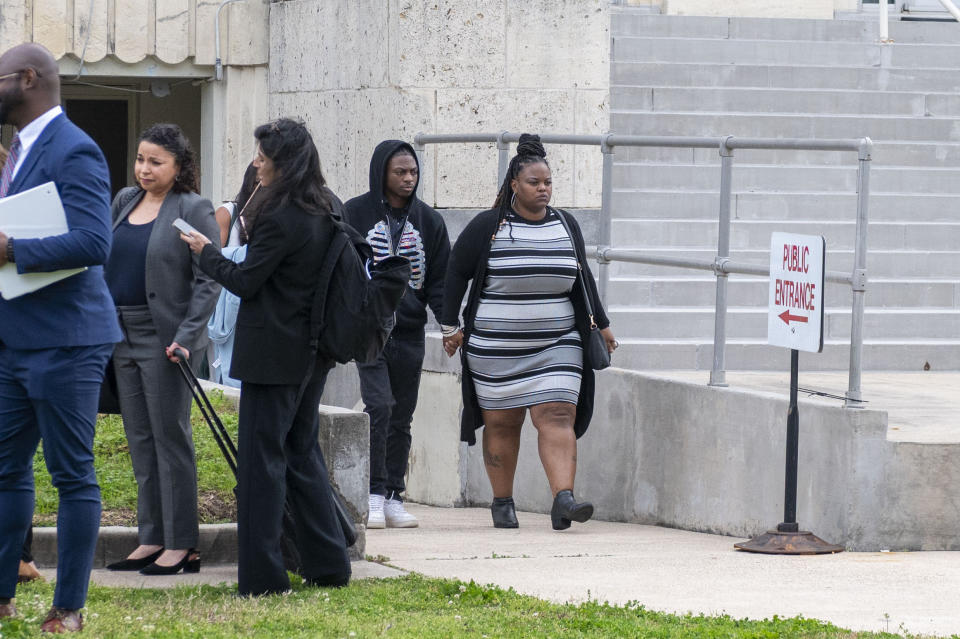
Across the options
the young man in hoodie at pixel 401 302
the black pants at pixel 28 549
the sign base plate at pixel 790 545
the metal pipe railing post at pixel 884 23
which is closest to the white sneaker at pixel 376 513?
the young man in hoodie at pixel 401 302

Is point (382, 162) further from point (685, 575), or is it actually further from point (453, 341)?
point (685, 575)

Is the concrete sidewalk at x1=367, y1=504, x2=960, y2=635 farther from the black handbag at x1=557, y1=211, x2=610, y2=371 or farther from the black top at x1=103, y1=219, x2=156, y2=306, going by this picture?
the black top at x1=103, y1=219, x2=156, y2=306

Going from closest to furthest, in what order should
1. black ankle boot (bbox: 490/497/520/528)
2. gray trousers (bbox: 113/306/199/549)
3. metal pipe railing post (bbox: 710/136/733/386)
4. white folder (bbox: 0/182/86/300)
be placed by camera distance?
white folder (bbox: 0/182/86/300)
gray trousers (bbox: 113/306/199/549)
metal pipe railing post (bbox: 710/136/733/386)
black ankle boot (bbox: 490/497/520/528)

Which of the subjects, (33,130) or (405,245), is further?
(405,245)

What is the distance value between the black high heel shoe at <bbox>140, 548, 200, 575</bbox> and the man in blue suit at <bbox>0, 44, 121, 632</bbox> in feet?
4.09

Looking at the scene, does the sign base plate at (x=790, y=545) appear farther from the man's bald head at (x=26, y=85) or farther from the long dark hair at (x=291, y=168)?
the man's bald head at (x=26, y=85)

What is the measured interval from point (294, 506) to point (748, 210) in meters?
5.79

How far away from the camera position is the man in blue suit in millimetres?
5293

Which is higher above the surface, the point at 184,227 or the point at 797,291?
the point at 184,227

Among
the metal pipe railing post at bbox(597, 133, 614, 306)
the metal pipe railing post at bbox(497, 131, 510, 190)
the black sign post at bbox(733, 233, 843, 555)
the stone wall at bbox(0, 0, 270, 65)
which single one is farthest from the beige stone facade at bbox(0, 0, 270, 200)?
the black sign post at bbox(733, 233, 843, 555)

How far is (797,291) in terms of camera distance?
7664 mm

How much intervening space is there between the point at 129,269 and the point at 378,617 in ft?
6.30

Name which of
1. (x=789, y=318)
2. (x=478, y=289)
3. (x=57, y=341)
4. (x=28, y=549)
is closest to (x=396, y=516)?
(x=478, y=289)

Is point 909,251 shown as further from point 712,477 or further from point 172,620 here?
point 172,620
